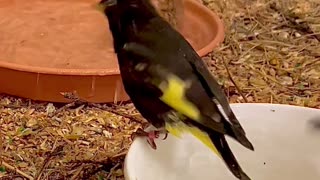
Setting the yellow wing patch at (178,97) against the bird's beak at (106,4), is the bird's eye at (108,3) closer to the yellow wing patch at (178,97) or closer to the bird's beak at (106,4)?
the bird's beak at (106,4)

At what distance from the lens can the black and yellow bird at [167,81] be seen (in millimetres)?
1129

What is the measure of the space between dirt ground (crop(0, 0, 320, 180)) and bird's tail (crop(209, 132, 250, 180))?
0.44 metres

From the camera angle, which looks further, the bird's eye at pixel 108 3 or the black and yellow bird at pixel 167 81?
the bird's eye at pixel 108 3

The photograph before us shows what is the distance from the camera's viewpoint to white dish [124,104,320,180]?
1174mm

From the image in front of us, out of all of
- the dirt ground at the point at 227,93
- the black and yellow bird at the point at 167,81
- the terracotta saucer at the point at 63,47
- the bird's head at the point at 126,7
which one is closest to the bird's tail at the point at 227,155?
the black and yellow bird at the point at 167,81

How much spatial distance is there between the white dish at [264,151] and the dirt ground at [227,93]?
14.1 inches

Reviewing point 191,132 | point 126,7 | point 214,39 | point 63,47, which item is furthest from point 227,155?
point 63,47

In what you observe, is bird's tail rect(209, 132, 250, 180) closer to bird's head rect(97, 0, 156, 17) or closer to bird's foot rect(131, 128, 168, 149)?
bird's foot rect(131, 128, 168, 149)

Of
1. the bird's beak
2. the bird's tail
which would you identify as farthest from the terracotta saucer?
the bird's tail

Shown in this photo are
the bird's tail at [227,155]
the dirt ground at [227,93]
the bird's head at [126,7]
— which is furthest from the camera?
the dirt ground at [227,93]

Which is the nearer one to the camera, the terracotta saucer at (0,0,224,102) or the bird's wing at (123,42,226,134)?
the bird's wing at (123,42,226,134)

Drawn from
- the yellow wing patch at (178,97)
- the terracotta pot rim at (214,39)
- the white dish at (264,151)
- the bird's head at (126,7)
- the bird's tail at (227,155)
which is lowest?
the terracotta pot rim at (214,39)

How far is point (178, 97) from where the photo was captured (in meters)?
1.16

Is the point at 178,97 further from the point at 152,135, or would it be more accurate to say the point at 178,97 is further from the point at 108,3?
the point at 108,3
